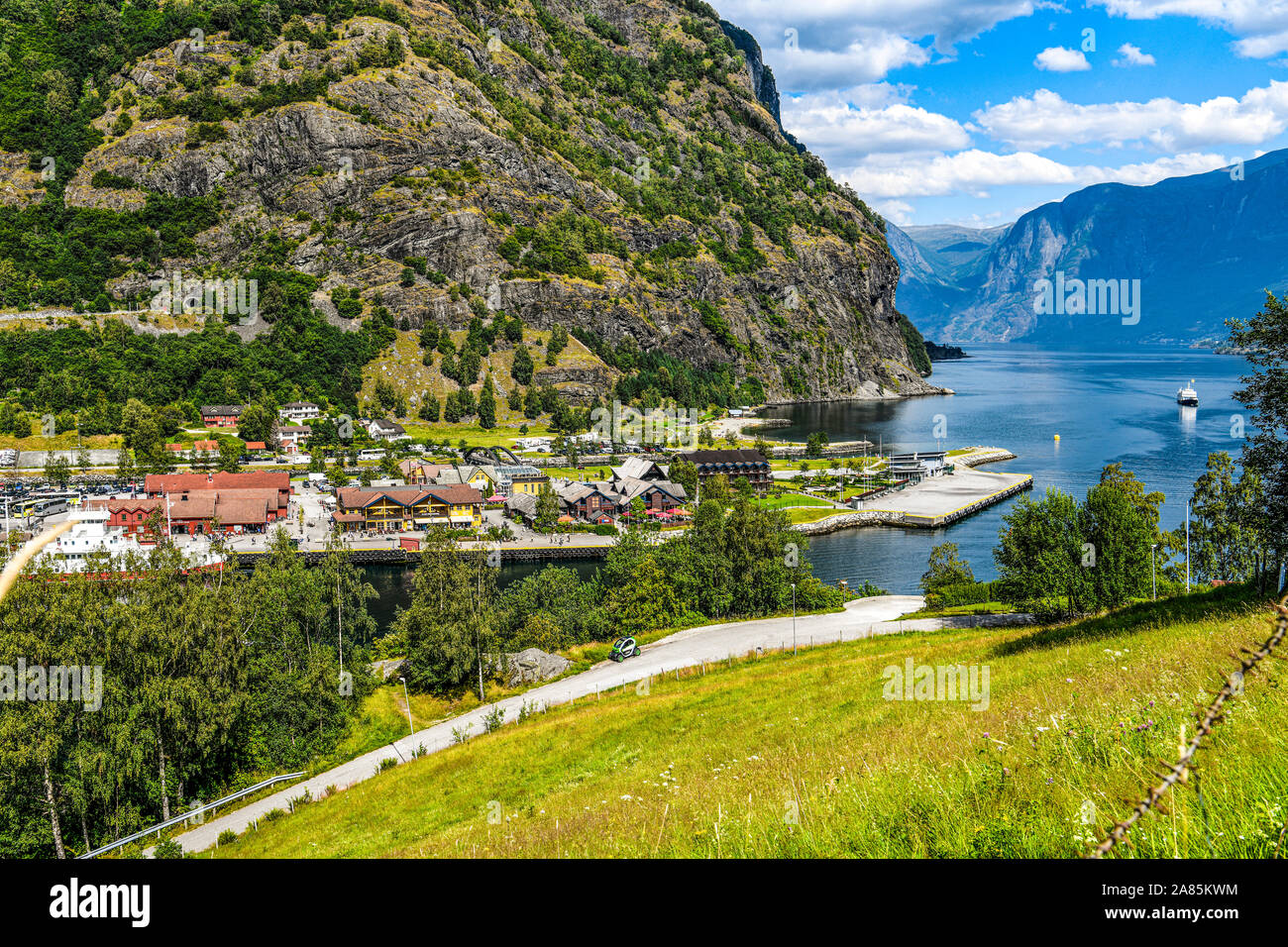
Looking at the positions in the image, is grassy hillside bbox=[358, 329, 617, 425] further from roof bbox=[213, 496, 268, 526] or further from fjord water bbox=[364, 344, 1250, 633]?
roof bbox=[213, 496, 268, 526]

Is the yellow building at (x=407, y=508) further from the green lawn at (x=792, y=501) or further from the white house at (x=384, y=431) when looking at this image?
the white house at (x=384, y=431)

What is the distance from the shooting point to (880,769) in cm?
693

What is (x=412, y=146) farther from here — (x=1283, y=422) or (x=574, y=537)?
(x=1283, y=422)

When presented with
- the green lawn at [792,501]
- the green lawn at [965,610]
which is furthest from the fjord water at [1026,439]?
the green lawn at [965,610]

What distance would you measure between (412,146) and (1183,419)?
15951 cm

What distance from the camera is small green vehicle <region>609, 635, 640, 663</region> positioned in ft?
127

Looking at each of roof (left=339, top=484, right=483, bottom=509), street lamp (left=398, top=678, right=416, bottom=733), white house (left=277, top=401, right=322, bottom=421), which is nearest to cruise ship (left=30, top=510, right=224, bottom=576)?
roof (left=339, top=484, right=483, bottom=509)

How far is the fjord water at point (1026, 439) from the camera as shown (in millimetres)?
70438

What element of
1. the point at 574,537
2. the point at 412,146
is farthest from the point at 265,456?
the point at 412,146

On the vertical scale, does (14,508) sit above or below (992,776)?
below

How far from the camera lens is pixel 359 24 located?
174 m

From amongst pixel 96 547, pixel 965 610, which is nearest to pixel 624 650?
pixel 965 610

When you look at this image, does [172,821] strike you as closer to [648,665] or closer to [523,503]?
[648,665]

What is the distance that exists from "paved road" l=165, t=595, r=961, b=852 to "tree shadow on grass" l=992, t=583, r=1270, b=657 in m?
14.6
